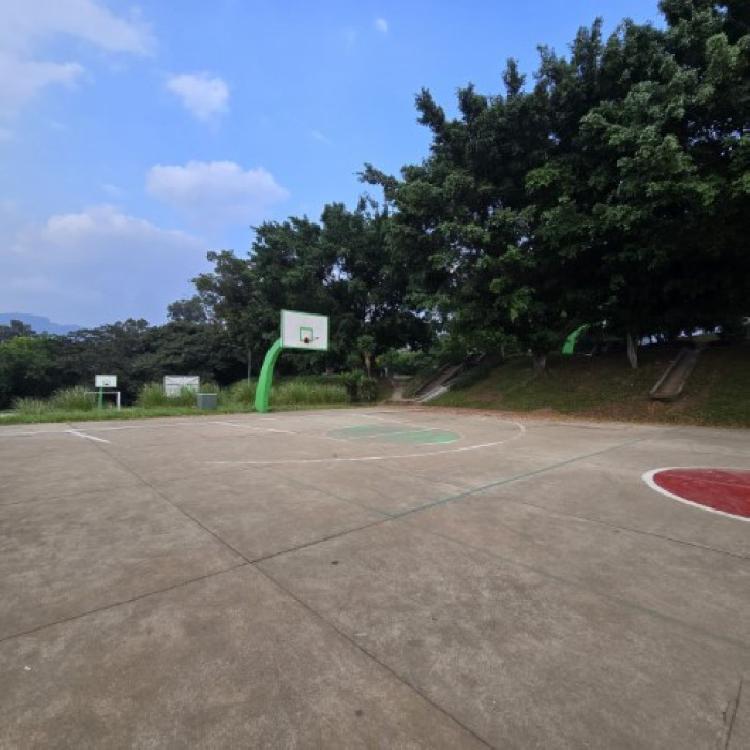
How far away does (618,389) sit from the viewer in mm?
14258

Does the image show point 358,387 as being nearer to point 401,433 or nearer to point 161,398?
point 161,398

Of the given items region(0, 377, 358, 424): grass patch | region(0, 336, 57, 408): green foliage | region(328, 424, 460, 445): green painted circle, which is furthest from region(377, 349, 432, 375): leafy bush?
region(0, 336, 57, 408): green foliage

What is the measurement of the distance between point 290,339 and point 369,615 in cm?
1439

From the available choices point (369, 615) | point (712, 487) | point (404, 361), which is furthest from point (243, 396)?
point (369, 615)

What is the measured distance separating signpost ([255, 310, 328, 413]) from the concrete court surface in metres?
10.4

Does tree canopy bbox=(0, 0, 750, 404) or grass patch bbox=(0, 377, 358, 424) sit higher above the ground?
tree canopy bbox=(0, 0, 750, 404)

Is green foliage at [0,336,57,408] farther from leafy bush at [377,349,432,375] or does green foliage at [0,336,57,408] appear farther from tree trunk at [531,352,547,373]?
tree trunk at [531,352,547,373]

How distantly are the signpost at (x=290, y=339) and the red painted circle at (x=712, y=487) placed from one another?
12.4m

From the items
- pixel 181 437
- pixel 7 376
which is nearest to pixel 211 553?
pixel 181 437

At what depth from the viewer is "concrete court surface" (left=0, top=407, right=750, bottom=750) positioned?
1615 mm

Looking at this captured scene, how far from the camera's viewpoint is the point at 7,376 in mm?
33812

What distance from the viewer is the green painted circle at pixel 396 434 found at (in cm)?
837

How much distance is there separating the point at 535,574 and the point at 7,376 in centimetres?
4302

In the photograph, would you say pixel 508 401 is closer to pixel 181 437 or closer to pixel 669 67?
pixel 669 67
